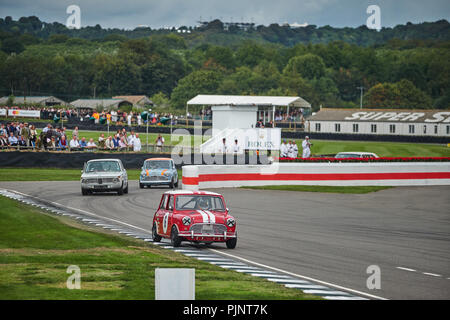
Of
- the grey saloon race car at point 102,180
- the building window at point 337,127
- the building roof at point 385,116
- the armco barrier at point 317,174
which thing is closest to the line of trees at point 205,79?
the building roof at point 385,116

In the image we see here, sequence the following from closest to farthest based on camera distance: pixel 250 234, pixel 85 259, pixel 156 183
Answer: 1. pixel 85 259
2. pixel 250 234
3. pixel 156 183

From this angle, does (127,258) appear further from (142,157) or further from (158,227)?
(142,157)

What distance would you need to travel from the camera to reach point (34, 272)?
12336 mm

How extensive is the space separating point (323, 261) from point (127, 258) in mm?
3888

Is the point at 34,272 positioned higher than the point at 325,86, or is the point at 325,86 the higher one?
the point at 325,86

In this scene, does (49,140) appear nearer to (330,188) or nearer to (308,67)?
(330,188)

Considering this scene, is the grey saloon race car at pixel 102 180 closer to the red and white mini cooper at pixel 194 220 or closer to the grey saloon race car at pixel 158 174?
the grey saloon race car at pixel 158 174

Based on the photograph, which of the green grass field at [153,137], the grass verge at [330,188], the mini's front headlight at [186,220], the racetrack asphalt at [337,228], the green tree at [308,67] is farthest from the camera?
the green tree at [308,67]

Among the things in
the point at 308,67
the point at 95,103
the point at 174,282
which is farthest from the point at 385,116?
the point at 308,67

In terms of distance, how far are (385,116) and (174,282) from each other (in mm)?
88258

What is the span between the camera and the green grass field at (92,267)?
1078 cm

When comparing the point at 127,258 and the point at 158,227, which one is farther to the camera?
the point at 158,227
